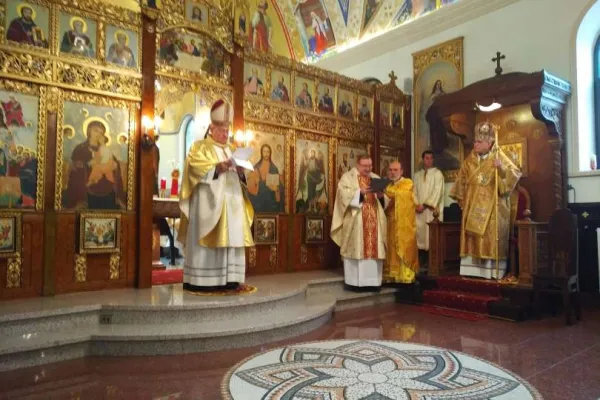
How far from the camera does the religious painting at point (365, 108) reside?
10.1m

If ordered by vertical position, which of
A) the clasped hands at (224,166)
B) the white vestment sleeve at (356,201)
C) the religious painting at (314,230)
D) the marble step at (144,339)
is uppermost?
the clasped hands at (224,166)

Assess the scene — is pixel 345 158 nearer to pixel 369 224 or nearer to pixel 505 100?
pixel 369 224

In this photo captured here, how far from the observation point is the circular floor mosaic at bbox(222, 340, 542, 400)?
3570 millimetres

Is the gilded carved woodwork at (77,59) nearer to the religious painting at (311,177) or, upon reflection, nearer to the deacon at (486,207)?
the religious painting at (311,177)

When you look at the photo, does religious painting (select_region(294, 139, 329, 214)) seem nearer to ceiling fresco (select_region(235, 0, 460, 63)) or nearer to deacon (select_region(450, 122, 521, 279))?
deacon (select_region(450, 122, 521, 279))

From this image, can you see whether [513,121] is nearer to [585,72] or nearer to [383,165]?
[585,72]

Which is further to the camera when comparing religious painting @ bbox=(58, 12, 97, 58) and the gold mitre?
the gold mitre

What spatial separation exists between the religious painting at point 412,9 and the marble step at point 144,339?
7946 mm

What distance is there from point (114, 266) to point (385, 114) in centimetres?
671

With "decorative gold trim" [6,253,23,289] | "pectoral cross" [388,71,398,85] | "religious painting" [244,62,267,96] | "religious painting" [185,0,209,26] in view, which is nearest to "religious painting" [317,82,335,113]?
"religious painting" [244,62,267,96]

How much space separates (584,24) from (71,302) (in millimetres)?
8981

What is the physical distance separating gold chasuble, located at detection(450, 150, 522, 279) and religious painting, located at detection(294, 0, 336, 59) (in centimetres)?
687

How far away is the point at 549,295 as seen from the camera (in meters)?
6.69

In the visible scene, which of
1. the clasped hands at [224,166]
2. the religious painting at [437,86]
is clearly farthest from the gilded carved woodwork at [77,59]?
the religious painting at [437,86]
